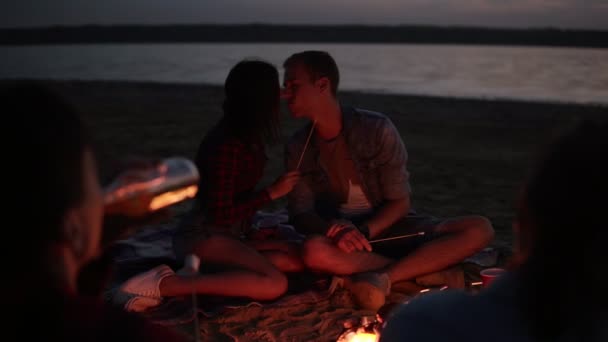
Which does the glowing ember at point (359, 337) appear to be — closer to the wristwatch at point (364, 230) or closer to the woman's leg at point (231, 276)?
the woman's leg at point (231, 276)

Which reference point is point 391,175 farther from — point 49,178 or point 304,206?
point 49,178

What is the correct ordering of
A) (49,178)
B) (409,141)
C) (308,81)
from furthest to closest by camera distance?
1. (409,141)
2. (308,81)
3. (49,178)

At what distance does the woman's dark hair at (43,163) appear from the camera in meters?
0.96

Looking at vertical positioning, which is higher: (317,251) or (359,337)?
(359,337)

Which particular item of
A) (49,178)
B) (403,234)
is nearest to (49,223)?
(49,178)

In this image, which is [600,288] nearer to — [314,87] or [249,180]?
[249,180]

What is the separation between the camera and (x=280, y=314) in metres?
3.51

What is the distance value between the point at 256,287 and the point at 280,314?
197mm

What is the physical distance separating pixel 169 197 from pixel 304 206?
8.98ft

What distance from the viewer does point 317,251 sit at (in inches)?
145

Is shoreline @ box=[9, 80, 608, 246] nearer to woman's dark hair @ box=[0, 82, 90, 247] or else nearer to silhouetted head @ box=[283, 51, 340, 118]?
woman's dark hair @ box=[0, 82, 90, 247]

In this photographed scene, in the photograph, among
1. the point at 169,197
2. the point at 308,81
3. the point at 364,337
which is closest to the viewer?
the point at 169,197

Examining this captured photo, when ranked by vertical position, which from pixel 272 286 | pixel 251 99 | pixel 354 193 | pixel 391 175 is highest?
pixel 251 99

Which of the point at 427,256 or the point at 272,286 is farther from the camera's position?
the point at 427,256
